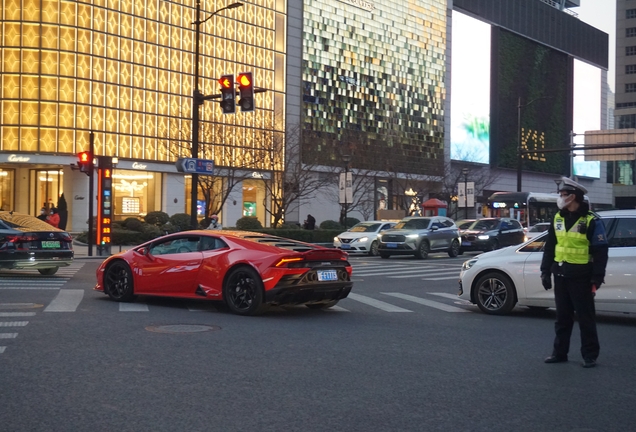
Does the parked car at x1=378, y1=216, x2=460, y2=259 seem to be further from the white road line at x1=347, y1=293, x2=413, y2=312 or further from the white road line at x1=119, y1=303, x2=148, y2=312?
the white road line at x1=119, y1=303, x2=148, y2=312

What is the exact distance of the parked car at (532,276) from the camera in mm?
12453

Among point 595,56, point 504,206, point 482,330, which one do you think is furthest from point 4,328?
point 595,56

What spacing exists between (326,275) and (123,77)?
5287 centimetres

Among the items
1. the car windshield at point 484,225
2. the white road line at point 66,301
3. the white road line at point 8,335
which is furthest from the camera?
the car windshield at point 484,225

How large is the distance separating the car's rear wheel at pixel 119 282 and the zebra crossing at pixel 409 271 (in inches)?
302

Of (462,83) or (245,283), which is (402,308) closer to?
(245,283)

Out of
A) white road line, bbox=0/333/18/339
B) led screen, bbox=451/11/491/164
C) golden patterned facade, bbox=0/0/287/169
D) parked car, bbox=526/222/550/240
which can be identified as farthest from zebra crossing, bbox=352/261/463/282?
led screen, bbox=451/11/491/164

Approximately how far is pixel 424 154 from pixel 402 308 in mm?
75022

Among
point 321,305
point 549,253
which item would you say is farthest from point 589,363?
point 321,305

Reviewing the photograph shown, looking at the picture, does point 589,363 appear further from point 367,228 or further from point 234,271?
point 367,228

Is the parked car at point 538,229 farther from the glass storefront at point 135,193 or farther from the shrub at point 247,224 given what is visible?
the glass storefront at point 135,193

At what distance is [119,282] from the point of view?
14.7 m

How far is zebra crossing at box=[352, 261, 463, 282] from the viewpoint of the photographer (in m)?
22.7

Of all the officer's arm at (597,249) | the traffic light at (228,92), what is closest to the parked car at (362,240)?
the traffic light at (228,92)
